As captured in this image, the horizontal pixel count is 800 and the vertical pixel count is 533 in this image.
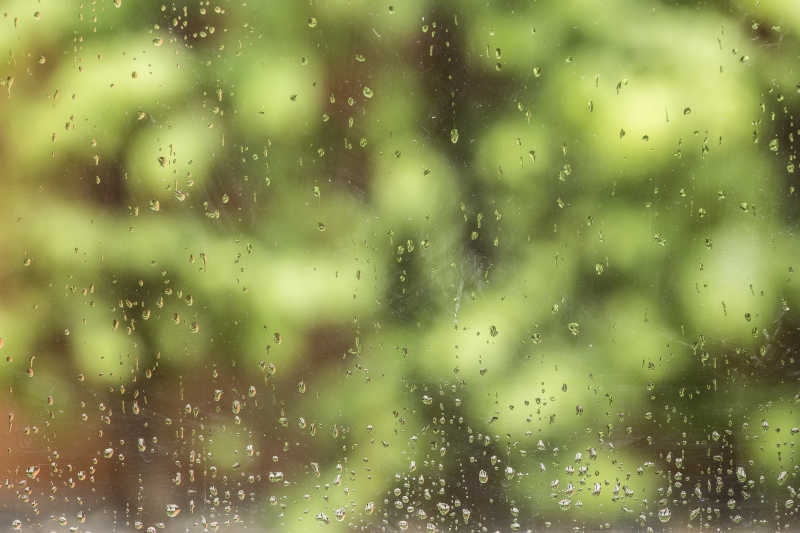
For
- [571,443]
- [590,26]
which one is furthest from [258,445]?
[590,26]

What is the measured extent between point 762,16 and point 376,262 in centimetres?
27

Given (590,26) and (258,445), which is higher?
(590,26)

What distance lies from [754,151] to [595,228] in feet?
0.34

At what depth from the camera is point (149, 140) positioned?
→ 1.50ft

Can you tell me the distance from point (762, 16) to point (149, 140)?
37 centimetres

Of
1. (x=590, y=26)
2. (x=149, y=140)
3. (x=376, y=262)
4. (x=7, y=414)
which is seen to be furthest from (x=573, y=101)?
(x=7, y=414)

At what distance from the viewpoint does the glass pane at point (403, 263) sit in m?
Result: 0.45

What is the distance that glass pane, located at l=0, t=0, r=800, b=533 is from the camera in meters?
0.45

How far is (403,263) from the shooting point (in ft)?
1.51

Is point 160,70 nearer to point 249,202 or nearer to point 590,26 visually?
point 249,202

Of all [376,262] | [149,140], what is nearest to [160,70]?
[149,140]

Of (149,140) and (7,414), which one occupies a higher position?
(149,140)

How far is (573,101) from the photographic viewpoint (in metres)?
0.45

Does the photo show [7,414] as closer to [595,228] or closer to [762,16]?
[595,228]
